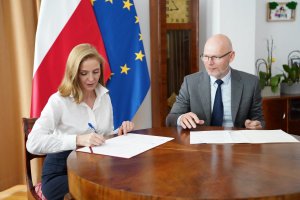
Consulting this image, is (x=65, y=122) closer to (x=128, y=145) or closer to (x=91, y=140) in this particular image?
(x=91, y=140)

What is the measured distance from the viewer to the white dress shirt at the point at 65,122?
1.44m

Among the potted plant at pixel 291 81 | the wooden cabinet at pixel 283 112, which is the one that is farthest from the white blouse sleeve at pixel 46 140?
the potted plant at pixel 291 81

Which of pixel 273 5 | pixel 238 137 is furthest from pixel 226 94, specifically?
pixel 273 5

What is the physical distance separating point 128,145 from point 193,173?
16.8 inches

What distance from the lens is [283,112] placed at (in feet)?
10.6

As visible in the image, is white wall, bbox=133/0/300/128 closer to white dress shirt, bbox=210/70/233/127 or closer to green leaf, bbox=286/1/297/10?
green leaf, bbox=286/1/297/10

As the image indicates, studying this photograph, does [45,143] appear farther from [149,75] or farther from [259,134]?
[149,75]

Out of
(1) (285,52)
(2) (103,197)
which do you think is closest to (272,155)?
(2) (103,197)

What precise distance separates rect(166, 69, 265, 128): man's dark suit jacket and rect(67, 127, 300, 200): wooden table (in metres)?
0.62

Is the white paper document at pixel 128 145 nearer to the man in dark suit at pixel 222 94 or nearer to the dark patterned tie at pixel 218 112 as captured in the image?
the man in dark suit at pixel 222 94

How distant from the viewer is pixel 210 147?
51.3 inches

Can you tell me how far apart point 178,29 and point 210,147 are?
1659 millimetres

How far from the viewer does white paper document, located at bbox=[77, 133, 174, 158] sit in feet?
4.10

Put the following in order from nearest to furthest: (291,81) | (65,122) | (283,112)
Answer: (65,122)
(283,112)
(291,81)
